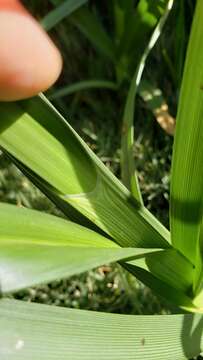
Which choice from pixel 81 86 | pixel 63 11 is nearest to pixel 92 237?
pixel 63 11

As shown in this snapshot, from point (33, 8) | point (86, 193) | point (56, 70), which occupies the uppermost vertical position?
point (56, 70)

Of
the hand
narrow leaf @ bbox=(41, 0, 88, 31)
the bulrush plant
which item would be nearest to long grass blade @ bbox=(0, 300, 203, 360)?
the bulrush plant

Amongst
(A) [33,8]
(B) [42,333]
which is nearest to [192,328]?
(B) [42,333]

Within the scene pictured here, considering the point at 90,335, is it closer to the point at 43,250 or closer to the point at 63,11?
the point at 43,250

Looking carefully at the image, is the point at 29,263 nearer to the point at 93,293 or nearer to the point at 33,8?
the point at 93,293

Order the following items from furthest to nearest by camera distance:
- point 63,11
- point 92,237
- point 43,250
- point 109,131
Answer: point 109,131 → point 63,11 → point 92,237 → point 43,250
